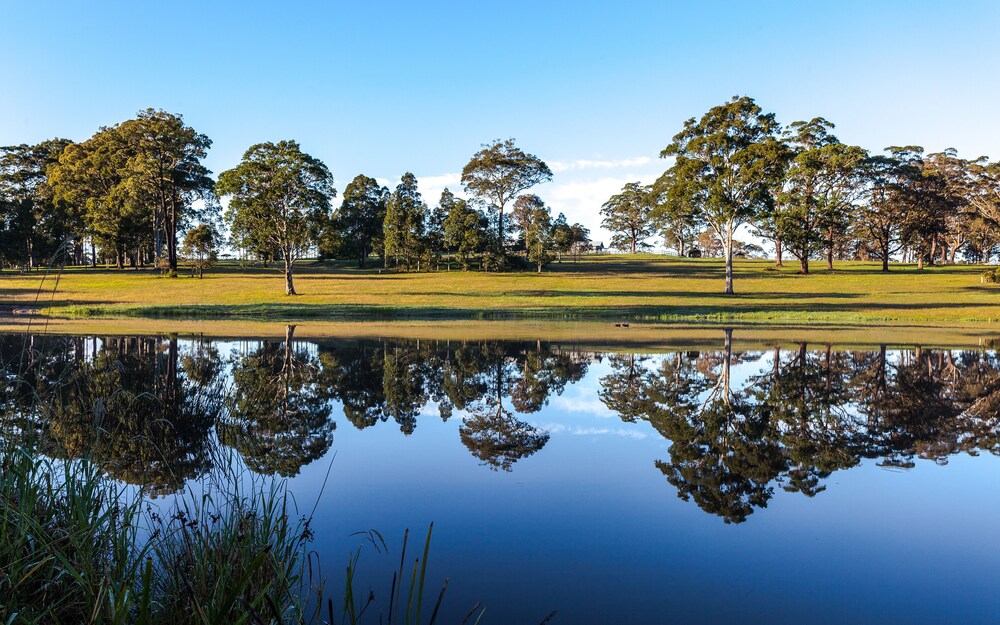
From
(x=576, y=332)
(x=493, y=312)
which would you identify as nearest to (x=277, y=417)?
(x=576, y=332)

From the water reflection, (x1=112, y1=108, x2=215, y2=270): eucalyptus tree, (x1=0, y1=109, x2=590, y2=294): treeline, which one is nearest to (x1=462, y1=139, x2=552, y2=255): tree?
(x1=0, y1=109, x2=590, y2=294): treeline

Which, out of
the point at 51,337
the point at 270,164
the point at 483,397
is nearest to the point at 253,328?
the point at 51,337

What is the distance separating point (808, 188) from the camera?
68.6 m

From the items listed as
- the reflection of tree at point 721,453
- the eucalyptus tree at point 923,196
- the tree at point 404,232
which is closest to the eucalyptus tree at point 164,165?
the tree at point 404,232

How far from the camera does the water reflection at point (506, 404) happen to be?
706 cm

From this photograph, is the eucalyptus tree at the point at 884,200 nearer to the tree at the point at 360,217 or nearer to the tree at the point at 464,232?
the tree at the point at 464,232

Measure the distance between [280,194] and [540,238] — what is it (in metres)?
32.0

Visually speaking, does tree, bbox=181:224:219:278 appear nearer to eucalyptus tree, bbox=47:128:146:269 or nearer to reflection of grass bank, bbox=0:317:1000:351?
eucalyptus tree, bbox=47:128:146:269

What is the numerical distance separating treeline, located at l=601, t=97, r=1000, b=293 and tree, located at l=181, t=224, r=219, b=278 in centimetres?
3894

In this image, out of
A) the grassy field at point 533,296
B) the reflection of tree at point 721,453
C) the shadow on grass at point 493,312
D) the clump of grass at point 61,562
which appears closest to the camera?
the clump of grass at point 61,562

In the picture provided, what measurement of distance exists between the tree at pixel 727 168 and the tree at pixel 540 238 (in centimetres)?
2165

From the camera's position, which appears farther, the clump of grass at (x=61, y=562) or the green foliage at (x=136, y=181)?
the green foliage at (x=136, y=181)

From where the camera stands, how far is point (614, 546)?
5.35 meters

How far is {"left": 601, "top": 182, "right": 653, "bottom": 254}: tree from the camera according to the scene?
112438 mm
